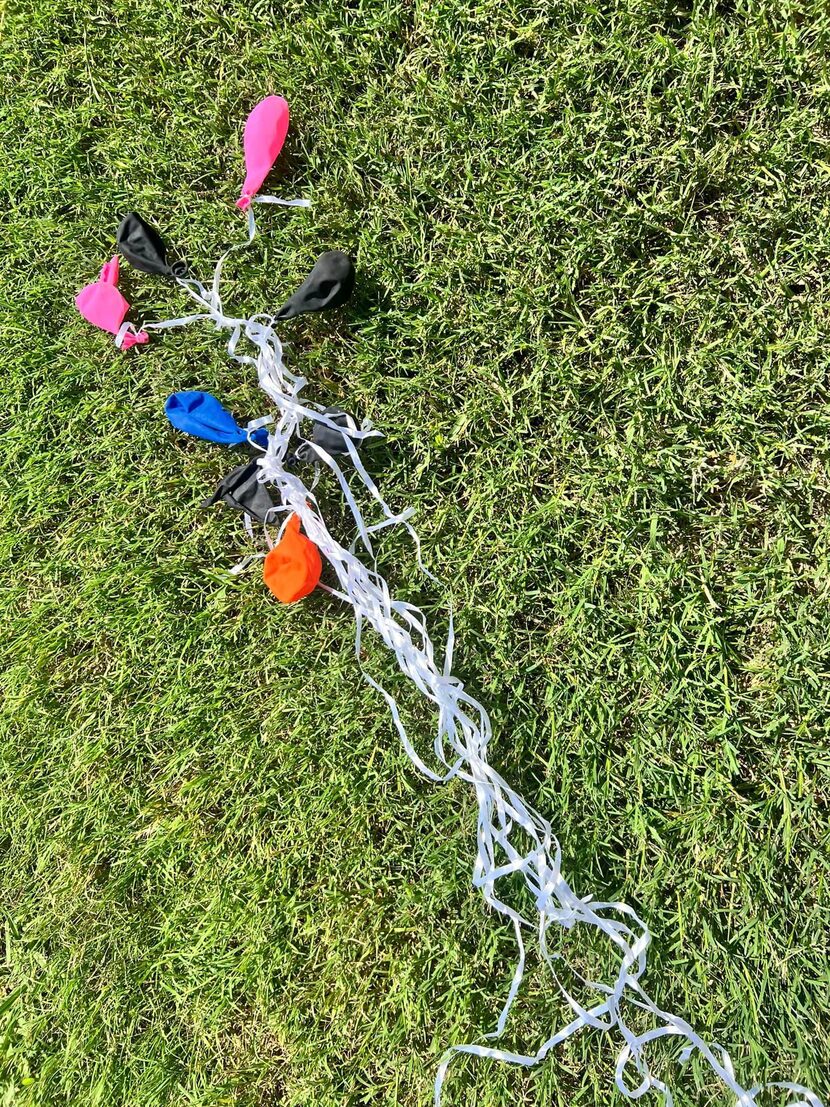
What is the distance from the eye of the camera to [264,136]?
5.54 feet

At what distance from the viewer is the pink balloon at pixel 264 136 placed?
1.68 meters

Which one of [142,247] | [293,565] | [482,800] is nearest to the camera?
[482,800]

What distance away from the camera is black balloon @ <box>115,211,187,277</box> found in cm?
179

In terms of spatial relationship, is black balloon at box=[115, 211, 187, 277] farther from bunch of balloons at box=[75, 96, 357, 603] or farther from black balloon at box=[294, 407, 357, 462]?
black balloon at box=[294, 407, 357, 462]

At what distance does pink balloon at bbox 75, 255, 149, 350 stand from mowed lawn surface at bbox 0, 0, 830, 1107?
0.05 m

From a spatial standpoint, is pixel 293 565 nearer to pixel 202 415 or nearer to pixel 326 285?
pixel 202 415

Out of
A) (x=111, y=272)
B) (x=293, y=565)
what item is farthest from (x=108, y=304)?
(x=293, y=565)

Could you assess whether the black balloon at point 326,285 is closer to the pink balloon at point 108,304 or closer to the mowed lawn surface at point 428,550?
the mowed lawn surface at point 428,550

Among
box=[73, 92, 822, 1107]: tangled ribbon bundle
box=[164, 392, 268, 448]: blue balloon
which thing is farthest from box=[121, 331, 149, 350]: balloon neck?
box=[164, 392, 268, 448]: blue balloon

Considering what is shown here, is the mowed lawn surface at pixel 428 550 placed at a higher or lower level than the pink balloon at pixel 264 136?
lower

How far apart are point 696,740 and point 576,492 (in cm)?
59

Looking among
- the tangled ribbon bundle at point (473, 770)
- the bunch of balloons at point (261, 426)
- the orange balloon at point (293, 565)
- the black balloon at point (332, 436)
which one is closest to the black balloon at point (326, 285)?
the bunch of balloons at point (261, 426)

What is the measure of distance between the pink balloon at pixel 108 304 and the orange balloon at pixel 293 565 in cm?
66

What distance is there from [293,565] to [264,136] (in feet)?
3.21
